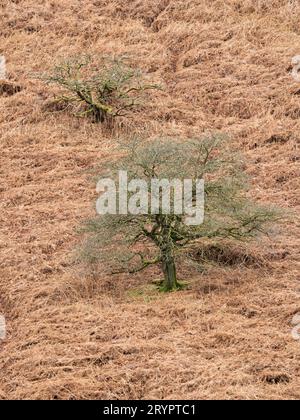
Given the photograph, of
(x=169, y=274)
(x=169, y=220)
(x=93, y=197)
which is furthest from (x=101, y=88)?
(x=169, y=274)

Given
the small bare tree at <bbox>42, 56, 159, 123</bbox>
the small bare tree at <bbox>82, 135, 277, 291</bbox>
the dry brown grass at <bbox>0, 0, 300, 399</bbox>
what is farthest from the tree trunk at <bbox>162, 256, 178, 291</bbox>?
the small bare tree at <bbox>42, 56, 159, 123</bbox>

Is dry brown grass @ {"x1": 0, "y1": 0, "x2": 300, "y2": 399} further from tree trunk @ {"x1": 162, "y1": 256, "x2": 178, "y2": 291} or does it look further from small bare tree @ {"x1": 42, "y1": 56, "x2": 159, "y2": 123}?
small bare tree @ {"x1": 42, "y1": 56, "x2": 159, "y2": 123}

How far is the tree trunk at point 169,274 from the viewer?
8.36 m

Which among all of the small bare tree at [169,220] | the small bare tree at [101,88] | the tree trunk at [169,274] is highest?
the small bare tree at [101,88]

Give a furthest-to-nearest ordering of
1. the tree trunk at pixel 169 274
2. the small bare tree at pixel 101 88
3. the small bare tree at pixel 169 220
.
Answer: the small bare tree at pixel 101 88 < the tree trunk at pixel 169 274 < the small bare tree at pixel 169 220

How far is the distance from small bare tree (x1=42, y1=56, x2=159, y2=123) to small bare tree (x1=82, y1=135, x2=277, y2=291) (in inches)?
189

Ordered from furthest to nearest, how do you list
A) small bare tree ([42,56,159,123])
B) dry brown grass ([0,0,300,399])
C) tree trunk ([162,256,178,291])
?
1. small bare tree ([42,56,159,123])
2. tree trunk ([162,256,178,291])
3. dry brown grass ([0,0,300,399])

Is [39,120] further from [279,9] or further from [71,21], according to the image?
[279,9]

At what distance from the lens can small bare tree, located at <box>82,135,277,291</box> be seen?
8.21 meters

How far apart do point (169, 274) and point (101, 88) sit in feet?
19.3

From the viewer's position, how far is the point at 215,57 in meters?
14.5

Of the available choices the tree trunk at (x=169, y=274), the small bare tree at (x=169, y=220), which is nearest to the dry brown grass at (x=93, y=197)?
the tree trunk at (x=169, y=274)

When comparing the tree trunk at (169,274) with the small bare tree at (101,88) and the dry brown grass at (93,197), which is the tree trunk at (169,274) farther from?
the small bare tree at (101,88)

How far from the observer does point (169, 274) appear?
8391mm
